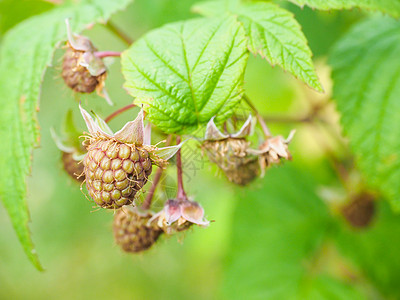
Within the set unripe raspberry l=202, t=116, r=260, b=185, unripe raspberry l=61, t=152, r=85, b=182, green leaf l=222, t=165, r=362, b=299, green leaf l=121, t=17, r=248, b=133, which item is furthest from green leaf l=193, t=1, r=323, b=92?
green leaf l=222, t=165, r=362, b=299

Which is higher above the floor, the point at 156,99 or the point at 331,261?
the point at 156,99

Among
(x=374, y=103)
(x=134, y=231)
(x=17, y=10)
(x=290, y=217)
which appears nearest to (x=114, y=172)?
(x=134, y=231)

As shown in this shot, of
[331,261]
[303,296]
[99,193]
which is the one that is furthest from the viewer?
[331,261]

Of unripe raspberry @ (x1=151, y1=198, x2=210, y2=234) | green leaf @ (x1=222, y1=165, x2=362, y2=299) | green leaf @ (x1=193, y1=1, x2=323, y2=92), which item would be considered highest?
green leaf @ (x1=193, y1=1, x2=323, y2=92)

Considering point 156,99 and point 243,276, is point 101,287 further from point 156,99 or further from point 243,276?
point 156,99

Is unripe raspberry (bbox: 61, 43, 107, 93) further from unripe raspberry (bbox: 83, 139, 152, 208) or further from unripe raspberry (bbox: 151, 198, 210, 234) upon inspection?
unripe raspberry (bbox: 151, 198, 210, 234)

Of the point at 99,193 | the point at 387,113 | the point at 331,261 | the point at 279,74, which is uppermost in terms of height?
the point at 99,193

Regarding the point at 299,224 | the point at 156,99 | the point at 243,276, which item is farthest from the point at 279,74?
the point at 156,99
